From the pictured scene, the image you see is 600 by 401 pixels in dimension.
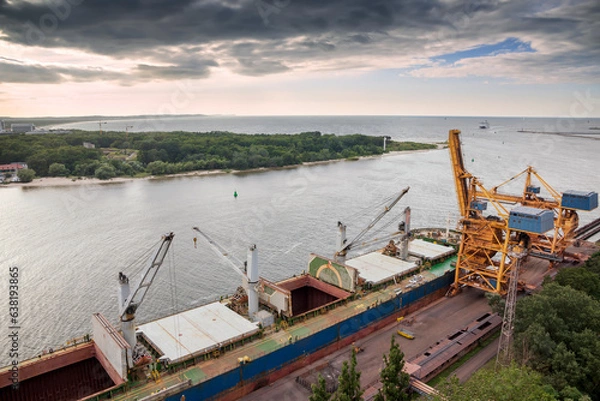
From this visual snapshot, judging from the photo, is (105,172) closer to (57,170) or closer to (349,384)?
(57,170)

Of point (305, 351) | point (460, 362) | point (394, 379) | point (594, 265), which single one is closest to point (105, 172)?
point (305, 351)

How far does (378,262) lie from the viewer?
140 feet

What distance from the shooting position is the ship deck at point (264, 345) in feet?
76.5

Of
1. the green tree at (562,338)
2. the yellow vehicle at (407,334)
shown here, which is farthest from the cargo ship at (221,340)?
the green tree at (562,338)

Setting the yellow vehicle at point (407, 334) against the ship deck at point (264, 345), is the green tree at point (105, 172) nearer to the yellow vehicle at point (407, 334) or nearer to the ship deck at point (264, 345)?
the ship deck at point (264, 345)

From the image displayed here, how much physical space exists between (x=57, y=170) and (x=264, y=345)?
3603 inches

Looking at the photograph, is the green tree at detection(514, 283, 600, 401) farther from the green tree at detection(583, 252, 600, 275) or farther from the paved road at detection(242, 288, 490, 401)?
the green tree at detection(583, 252, 600, 275)

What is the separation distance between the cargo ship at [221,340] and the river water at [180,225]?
733 cm

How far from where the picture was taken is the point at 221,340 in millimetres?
27094

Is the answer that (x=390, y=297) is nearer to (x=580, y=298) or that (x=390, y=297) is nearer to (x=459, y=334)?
(x=459, y=334)

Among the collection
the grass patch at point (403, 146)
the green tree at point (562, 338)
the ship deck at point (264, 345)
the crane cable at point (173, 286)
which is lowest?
the crane cable at point (173, 286)

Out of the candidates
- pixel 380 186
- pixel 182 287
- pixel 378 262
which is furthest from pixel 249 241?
pixel 380 186

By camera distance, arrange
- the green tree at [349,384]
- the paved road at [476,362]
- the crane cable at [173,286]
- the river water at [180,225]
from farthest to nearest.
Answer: the river water at [180,225] → the crane cable at [173,286] → the paved road at [476,362] → the green tree at [349,384]

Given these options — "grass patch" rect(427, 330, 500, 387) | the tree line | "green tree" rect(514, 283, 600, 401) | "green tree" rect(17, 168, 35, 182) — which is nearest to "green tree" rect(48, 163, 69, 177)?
the tree line
